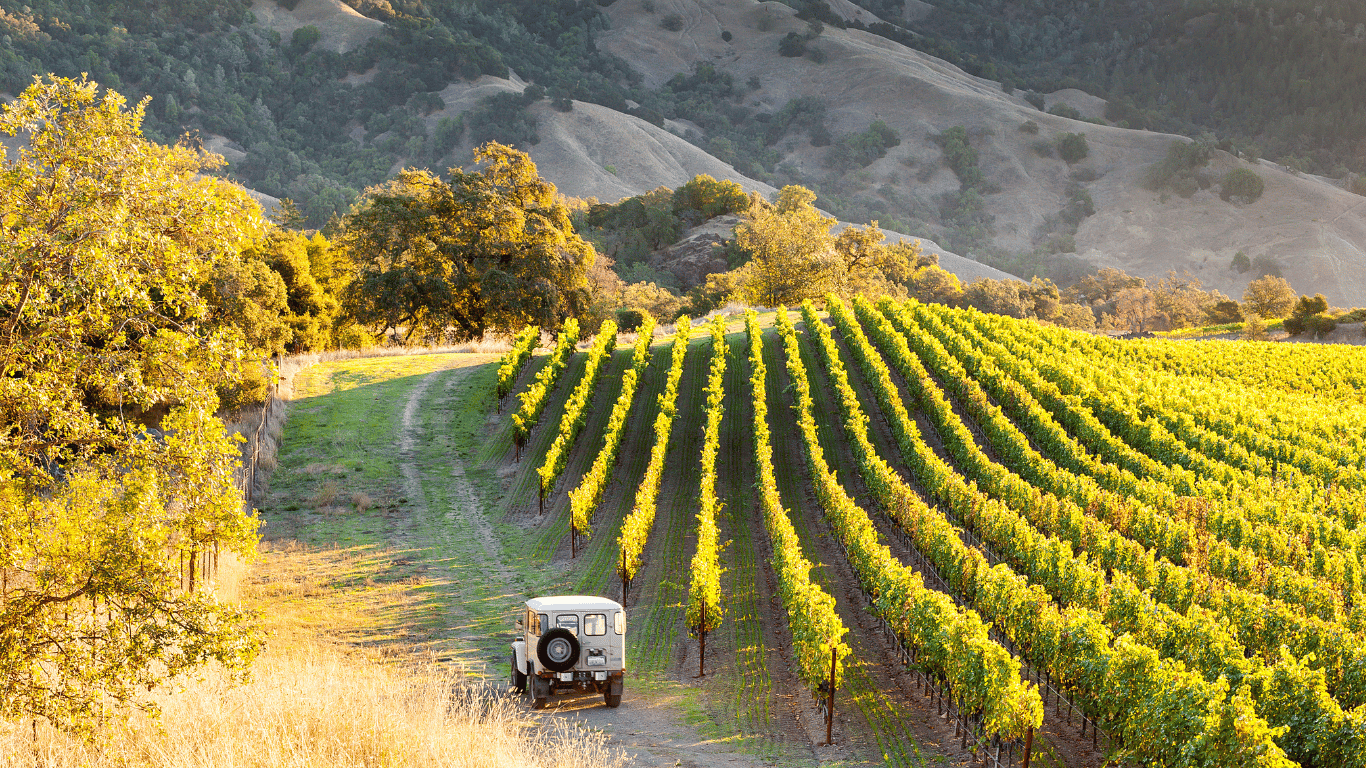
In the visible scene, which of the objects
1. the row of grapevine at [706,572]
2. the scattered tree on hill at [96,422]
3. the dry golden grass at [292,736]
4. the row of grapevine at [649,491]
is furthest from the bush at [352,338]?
the scattered tree on hill at [96,422]

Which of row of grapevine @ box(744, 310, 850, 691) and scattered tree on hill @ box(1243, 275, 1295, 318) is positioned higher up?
scattered tree on hill @ box(1243, 275, 1295, 318)

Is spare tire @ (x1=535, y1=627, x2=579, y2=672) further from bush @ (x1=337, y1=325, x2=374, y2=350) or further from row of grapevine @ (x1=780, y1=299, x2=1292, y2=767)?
bush @ (x1=337, y1=325, x2=374, y2=350)

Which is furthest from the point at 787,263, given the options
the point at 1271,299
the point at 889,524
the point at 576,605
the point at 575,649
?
the point at 575,649

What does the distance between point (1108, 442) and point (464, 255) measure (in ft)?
114

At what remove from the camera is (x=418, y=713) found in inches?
517

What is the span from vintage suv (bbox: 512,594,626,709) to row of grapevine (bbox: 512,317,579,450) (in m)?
19.2

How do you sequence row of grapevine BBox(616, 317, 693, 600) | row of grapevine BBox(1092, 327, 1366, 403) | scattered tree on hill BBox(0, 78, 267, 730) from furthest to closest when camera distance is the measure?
row of grapevine BBox(1092, 327, 1366, 403), row of grapevine BBox(616, 317, 693, 600), scattered tree on hill BBox(0, 78, 267, 730)

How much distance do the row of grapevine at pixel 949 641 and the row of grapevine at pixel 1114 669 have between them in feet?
3.32

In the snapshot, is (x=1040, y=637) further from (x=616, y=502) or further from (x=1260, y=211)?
(x=1260, y=211)

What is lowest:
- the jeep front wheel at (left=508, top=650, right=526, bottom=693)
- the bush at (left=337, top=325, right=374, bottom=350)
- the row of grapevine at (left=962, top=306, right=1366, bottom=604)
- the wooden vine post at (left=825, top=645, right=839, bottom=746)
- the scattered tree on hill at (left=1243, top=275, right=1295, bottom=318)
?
the jeep front wheel at (left=508, top=650, right=526, bottom=693)

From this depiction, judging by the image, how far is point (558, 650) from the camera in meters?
16.7

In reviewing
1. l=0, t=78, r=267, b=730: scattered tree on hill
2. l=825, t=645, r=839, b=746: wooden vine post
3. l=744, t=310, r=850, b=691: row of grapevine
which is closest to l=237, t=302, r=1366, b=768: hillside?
l=825, t=645, r=839, b=746: wooden vine post

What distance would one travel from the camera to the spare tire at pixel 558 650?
54.6ft

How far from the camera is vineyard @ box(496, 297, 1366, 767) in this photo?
1541 centimetres
